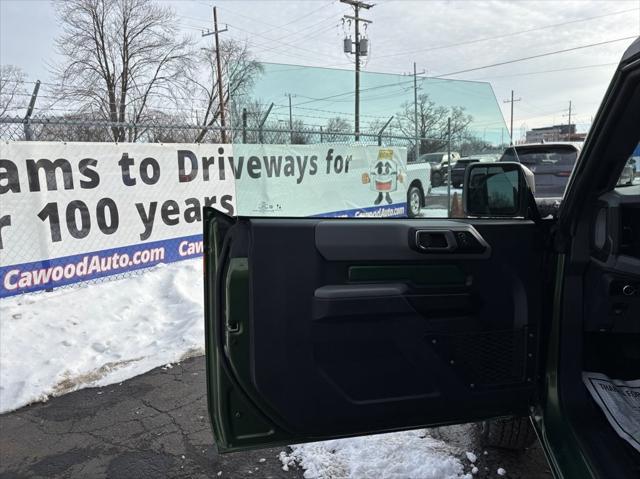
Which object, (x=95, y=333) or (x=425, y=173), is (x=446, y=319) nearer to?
(x=425, y=173)

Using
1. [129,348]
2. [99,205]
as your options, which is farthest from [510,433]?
[99,205]

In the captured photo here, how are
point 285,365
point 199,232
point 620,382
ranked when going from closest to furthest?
1. point 285,365
2. point 620,382
3. point 199,232

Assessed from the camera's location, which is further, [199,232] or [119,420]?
[199,232]

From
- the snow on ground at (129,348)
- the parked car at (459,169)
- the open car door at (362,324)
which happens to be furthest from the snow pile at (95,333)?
the parked car at (459,169)

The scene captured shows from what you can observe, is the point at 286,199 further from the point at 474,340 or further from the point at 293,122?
the point at 474,340

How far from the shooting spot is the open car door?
190cm

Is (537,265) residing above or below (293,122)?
below

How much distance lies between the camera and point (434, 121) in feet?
8.31

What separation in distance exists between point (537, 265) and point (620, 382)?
0.67 metres

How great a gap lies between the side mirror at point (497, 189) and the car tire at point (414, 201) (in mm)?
225

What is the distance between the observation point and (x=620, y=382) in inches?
87.4

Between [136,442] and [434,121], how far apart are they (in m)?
2.78

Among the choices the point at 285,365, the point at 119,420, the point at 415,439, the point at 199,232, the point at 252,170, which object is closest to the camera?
the point at 285,365

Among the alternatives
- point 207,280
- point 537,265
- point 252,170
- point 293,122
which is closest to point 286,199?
point 252,170
